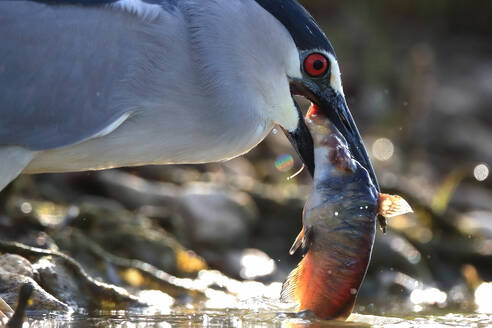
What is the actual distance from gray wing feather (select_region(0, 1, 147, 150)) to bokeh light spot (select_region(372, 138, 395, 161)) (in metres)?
→ 5.89

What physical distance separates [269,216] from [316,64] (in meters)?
2.97

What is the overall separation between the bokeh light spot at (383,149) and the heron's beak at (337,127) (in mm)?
5244

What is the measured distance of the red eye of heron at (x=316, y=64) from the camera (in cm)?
483

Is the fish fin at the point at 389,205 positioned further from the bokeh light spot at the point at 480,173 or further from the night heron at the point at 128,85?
the bokeh light spot at the point at 480,173

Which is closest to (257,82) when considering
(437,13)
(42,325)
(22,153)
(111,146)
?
(111,146)

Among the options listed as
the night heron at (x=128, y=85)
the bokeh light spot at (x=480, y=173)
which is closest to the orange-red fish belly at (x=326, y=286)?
the night heron at (x=128, y=85)

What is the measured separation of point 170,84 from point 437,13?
12772 millimetres

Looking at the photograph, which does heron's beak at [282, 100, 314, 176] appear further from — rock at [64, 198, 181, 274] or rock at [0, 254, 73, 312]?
rock at [64, 198, 181, 274]

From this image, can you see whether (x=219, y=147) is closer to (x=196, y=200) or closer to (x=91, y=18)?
(x=91, y=18)

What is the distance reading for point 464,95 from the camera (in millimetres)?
13727

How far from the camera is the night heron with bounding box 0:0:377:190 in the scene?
4.51 meters

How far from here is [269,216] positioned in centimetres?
764

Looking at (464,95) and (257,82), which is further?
(464,95)

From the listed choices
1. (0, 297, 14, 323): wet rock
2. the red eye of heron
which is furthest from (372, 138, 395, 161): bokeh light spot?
(0, 297, 14, 323): wet rock
